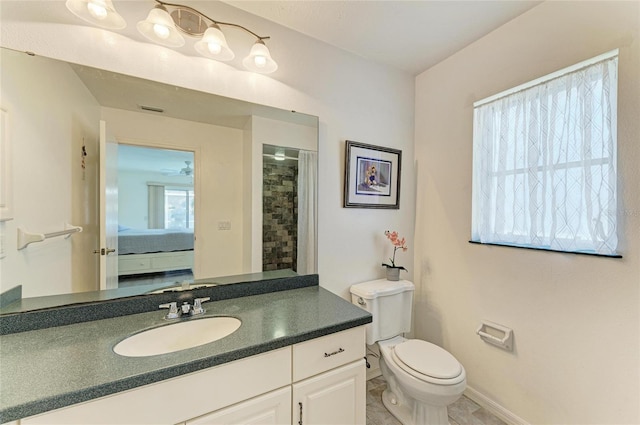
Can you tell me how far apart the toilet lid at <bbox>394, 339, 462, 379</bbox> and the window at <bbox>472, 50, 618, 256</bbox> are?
78cm

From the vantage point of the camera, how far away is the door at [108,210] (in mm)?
1188

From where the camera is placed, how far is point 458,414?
1.62 m

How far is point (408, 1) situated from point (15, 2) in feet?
5.74

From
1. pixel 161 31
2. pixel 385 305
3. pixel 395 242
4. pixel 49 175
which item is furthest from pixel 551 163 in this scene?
pixel 49 175

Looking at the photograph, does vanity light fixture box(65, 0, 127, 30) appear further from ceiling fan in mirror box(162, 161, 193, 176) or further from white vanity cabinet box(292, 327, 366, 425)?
white vanity cabinet box(292, 327, 366, 425)

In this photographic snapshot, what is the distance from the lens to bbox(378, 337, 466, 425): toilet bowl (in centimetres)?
133

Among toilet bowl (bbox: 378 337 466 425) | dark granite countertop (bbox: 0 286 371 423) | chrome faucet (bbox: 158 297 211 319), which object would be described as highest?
chrome faucet (bbox: 158 297 211 319)

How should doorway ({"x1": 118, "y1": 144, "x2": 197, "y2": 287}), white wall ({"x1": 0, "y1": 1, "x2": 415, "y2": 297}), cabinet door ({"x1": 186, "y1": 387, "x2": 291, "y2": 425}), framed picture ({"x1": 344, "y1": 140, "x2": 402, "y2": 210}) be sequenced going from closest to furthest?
cabinet door ({"x1": 186, "y1": 387, "x2": 291, "y2": 425}) → white wall ({"x1": 0, "y1": 1, "x2": 415, "y2": 297}) → doorway ({"x1": 118, "y1": 144, "x2": 197, "y2": 287}) → framed picture ({"x1": 344, "y1": 140, "x2": 402, "y2": 210})

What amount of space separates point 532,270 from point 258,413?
1581mm

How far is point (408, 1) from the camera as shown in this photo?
138 cm

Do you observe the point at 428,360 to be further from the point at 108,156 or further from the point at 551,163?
the point at 108,156

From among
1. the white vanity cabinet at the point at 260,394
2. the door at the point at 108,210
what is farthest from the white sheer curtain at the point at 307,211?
the door at the point at 108,210

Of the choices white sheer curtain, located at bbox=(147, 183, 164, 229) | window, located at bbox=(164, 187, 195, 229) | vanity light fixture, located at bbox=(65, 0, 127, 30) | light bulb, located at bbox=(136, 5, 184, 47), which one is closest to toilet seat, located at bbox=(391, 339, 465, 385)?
window, located at bbox=(164, 187, 195, 229)

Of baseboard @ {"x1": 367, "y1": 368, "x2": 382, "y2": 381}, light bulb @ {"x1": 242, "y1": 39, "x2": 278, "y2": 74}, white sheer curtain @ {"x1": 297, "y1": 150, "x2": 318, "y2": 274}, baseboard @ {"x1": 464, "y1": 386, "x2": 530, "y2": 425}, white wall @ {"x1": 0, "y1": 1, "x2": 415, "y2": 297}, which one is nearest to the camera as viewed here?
white wall @ {"x1": 0, "y1": 1, "x2": 415, "y2": 297}
